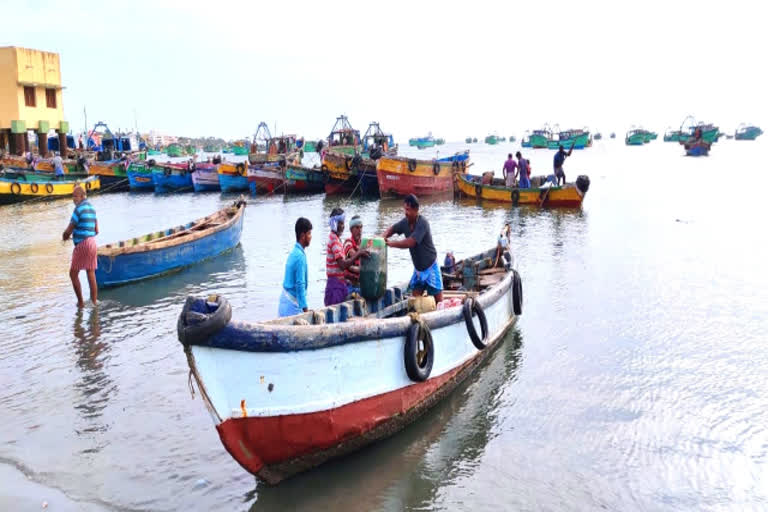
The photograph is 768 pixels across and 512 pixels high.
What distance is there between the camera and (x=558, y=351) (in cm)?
901

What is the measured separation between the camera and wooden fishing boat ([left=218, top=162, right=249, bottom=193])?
118ft

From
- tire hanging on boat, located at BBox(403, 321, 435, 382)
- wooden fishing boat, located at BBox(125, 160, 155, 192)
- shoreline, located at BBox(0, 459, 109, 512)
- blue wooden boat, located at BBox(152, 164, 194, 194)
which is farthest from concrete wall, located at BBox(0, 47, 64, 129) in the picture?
tire hanging on boat, located at BBox(403, 321, 435, 382)

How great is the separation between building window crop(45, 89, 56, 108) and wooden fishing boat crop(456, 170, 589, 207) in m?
30.1

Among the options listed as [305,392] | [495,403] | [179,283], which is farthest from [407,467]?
[179,283]

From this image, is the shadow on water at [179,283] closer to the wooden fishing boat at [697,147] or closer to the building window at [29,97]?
the building window at [29,97]

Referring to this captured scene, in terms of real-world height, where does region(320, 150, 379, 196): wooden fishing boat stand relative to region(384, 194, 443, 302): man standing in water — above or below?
above

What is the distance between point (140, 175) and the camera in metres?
37.5

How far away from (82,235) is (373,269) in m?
5.92

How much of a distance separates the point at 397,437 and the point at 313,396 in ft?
5.15

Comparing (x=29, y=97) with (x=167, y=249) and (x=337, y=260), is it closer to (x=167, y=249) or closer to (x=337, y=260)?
(x=167, y=249)

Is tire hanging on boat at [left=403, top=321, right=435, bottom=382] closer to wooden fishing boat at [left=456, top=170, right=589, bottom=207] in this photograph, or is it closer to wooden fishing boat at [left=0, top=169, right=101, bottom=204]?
wooden fishing boat at [left=456, top=170, right=589, bottom=207]

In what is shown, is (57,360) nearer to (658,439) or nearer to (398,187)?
(658,439)

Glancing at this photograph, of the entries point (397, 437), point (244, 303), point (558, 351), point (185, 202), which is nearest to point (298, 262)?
point (397, 437)

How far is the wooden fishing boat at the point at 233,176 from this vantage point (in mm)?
35969
